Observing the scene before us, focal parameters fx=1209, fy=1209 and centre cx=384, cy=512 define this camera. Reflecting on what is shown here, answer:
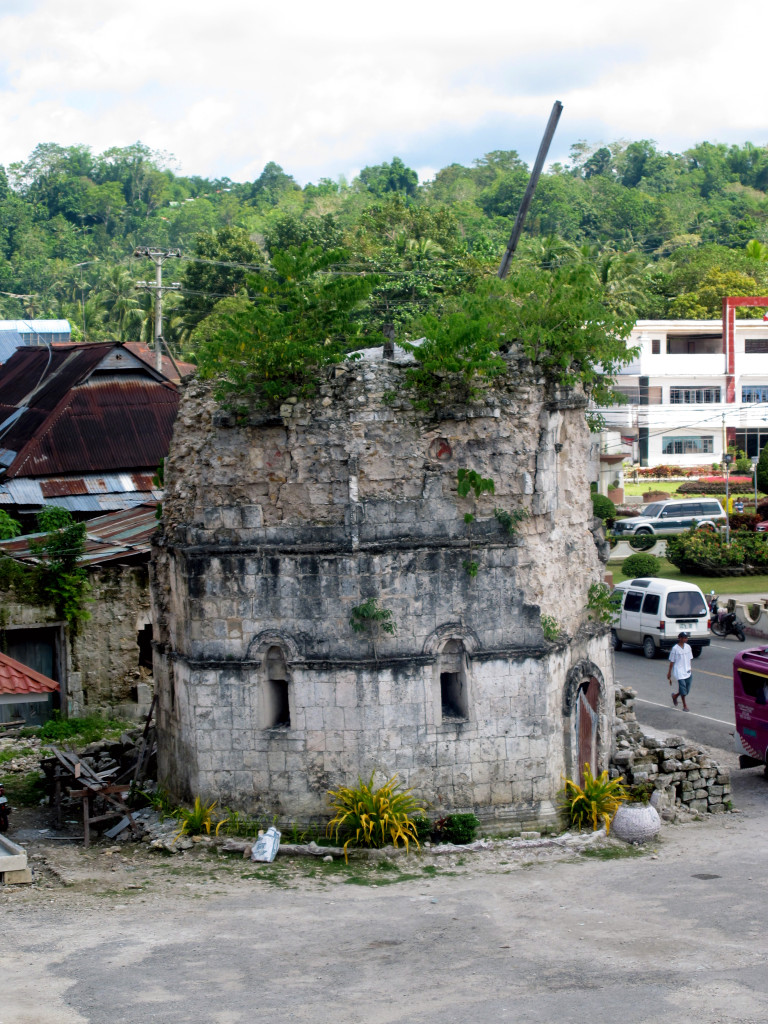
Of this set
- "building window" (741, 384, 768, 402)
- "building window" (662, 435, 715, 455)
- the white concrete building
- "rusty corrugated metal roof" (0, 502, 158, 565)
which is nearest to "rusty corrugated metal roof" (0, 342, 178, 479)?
"rusty corrugated metal roof" (0, 502, 158, 565)

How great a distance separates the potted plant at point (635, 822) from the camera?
1388cm

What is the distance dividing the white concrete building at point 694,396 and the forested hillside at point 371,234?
3328mm

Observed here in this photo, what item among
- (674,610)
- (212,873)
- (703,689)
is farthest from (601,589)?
(674,610)

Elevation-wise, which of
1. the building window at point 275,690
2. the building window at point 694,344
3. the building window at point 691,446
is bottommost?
the building window at point 275,690

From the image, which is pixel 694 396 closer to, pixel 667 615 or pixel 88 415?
pixel 667 615

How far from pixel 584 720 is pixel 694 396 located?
46.7 metres

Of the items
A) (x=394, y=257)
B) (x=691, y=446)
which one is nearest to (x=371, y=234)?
(x=394, y=257)

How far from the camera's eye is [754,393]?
195 feet

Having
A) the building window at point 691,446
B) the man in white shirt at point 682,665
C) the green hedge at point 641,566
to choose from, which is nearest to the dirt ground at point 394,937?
the man in white shirt at point 682,665

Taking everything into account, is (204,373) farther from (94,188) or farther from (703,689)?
(94,188)

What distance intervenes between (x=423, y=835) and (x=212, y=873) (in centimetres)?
237

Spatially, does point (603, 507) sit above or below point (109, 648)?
above

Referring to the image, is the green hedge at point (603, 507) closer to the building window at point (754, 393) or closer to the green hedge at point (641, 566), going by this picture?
the green hedge at point (641, 566)

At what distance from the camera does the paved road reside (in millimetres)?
20094
